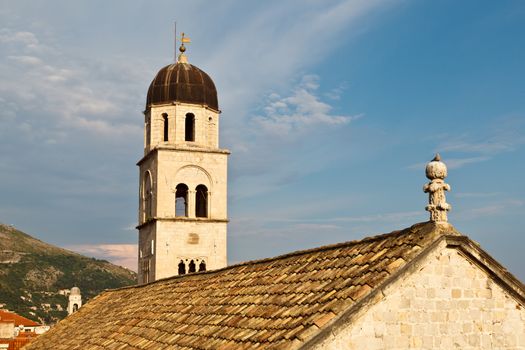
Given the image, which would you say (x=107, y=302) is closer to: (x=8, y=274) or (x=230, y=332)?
(x=230, y=332)

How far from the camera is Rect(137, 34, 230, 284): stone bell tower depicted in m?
34.3

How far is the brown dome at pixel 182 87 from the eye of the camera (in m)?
35.3

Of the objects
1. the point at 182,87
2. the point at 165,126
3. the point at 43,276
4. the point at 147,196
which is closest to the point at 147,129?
the point at 165,126

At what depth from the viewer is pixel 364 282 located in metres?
8.70

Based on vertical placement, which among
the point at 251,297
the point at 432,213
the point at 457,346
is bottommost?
the point at 457,346

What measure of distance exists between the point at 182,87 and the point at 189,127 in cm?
195

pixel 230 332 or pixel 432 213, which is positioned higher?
pixel 432 213

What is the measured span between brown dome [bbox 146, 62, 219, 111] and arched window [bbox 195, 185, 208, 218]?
3943mm

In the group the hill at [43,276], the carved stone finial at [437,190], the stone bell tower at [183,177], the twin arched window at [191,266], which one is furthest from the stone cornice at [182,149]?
the hill at [43,276]

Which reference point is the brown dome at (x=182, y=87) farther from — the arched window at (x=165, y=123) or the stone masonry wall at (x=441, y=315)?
the stone masonry wall at (x=441, y=315)

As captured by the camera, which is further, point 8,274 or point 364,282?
point 8,274

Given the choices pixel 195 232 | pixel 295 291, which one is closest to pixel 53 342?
pixel 295 291

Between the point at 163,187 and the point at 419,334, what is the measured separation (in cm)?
2677

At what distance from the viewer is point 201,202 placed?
36031 millimetres
